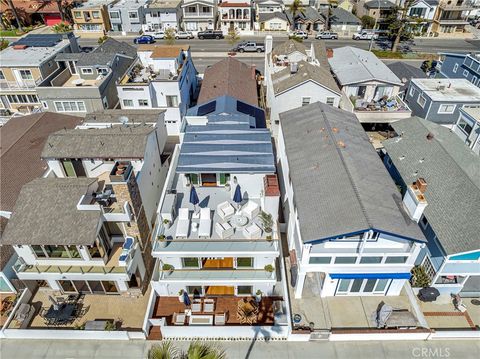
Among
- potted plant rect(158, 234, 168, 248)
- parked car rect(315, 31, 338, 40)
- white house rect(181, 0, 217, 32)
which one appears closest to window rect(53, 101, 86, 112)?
potted plant rect(158, 234, 168, 248)

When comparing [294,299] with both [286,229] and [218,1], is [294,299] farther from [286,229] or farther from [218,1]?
[218,1]

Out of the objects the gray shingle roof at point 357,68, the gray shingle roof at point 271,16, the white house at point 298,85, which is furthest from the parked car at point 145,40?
the gray shingle roof at point 357,68

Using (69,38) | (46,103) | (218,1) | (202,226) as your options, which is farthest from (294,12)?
(202,226)

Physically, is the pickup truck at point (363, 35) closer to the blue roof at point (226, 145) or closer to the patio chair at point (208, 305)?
the blue roof at point (226, 145)

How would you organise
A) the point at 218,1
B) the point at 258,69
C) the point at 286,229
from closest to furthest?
the point at 286,229
the point at 258,69
the point at 218,1

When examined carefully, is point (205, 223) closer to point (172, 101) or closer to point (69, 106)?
point (172, 101)

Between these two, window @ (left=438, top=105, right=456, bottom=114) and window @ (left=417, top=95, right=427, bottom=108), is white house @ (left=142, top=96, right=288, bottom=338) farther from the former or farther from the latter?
window @ (left=438, top=105, right=456, bottom=114)

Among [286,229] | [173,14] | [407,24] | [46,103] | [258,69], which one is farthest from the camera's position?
[173,14]
